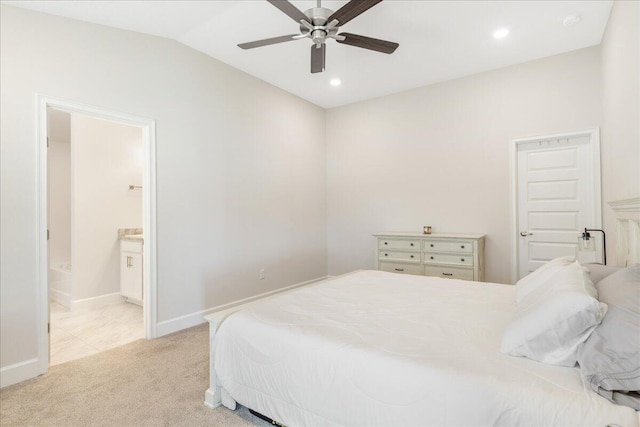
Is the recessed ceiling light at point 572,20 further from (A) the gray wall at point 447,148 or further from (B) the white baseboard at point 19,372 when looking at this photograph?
(B) the white baseboard at point 19,372

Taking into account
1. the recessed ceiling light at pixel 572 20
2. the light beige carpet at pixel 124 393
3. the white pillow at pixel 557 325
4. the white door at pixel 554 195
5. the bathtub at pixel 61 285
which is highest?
the recessed ceiling light at pixel 572 20

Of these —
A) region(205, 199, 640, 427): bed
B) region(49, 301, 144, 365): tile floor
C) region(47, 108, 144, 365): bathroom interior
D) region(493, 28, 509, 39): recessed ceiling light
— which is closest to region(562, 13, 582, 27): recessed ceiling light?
region(493, 28, 509, 39): recessed ceiling light

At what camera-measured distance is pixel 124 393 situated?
2.10m

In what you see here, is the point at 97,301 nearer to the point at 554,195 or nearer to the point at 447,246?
the point at 447,246

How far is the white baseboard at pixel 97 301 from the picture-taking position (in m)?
3.96

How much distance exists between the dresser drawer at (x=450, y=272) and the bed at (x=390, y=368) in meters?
1.51

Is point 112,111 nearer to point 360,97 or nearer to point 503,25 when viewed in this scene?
point 360,97

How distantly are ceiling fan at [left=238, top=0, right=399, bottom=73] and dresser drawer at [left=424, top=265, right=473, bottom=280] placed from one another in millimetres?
2477

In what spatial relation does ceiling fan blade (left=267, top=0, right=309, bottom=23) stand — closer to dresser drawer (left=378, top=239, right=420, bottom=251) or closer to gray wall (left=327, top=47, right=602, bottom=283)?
gray wall (left=327, top=47, right=602, bottom=283)

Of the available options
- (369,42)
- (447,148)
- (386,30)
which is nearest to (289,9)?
(369,42)

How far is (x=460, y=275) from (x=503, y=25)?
8.34 feet

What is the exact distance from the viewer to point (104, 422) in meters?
1.81

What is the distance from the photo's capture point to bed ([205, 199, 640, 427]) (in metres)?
1.04

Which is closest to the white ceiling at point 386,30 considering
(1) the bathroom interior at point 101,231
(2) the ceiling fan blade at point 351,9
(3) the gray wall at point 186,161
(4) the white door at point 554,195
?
(3) the gray wall at point 186,161
